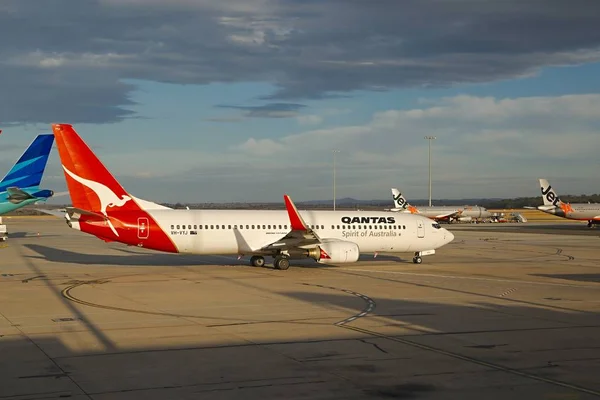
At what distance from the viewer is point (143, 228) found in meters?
33.7

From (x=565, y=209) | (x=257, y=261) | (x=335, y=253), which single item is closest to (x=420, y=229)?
(x=335, y=253)

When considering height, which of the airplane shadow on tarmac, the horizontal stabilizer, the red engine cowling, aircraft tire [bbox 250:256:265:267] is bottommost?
the airplane shadow on tarmac

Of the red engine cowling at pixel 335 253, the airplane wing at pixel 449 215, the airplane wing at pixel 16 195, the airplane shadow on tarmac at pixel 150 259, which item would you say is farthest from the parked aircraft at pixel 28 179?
the airplane wing at pixel 449 215

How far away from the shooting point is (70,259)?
41.6 m

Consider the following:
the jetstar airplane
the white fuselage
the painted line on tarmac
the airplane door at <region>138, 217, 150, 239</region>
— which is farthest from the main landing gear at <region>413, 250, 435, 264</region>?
the jetstar airplane

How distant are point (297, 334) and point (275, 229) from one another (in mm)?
19702

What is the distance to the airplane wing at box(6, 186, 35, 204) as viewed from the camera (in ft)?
171

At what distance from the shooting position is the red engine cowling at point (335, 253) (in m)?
35.3

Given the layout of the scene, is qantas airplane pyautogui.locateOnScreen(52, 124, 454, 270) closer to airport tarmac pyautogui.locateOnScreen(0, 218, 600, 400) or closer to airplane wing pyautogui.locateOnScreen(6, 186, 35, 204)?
airport tarmac pyautogui.locateOnScreen(0, 218, 600, 400)

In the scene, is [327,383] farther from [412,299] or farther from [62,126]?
[62,126]

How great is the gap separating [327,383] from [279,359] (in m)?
2.12

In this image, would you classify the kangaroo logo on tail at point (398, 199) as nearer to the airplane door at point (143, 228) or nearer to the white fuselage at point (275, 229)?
the white fuselage at point (275, 229)

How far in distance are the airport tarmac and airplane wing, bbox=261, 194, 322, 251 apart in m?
1.67

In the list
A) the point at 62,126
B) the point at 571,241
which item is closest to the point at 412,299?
the point at 62,126
